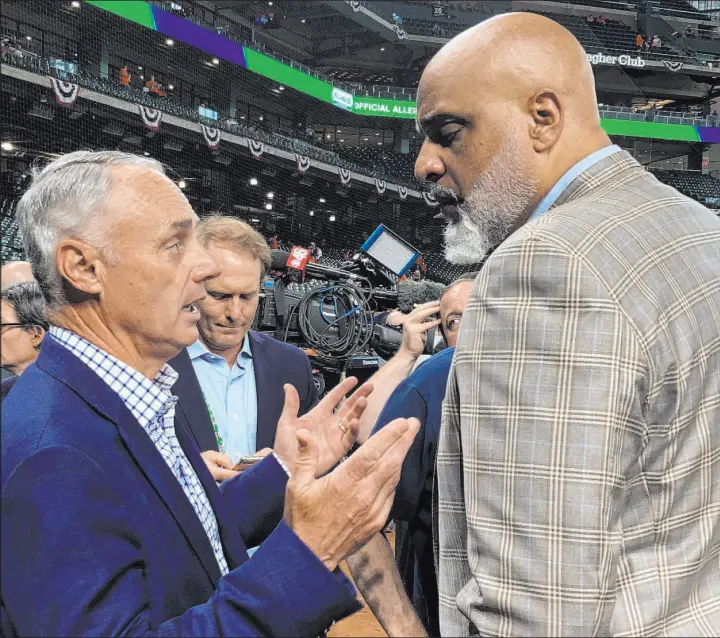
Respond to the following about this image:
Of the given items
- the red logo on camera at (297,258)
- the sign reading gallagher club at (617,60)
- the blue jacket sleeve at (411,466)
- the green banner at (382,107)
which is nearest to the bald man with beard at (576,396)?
the blue jacket sleeve at (411,466)

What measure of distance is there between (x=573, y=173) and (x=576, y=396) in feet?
0.82

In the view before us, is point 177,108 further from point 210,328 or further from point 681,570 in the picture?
point 681,570

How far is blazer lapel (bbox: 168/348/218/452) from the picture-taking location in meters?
1.28

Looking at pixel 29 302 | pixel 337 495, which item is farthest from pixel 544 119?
pixel 29 302

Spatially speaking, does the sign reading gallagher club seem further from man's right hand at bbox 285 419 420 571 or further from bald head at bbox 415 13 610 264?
man's right hand at bbox 285 419 420 571

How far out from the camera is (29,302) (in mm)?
640

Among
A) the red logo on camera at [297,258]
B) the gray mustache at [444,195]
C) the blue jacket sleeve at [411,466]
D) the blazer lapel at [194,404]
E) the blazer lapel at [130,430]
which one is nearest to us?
the blazer lapel at [130,430]

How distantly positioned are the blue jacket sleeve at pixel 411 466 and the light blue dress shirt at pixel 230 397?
41cm

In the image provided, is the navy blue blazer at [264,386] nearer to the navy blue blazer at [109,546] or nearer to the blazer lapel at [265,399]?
the blazer lapel at [265,399]

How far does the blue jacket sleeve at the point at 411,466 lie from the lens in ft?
3.65

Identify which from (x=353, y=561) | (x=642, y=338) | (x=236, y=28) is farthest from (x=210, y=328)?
(x=236, y=28)

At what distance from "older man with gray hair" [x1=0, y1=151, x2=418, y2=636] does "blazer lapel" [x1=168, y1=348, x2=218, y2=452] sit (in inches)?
20.6

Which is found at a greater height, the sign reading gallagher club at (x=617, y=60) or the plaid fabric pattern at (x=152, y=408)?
the sign reading gallagher club at (x=617, y=60)

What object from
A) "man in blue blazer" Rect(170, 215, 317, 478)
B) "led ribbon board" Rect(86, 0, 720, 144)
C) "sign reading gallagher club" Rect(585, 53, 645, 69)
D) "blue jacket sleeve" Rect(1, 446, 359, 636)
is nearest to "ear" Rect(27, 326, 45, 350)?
"blue jacket sleeve" Rect(1, 446, 359, 636)
